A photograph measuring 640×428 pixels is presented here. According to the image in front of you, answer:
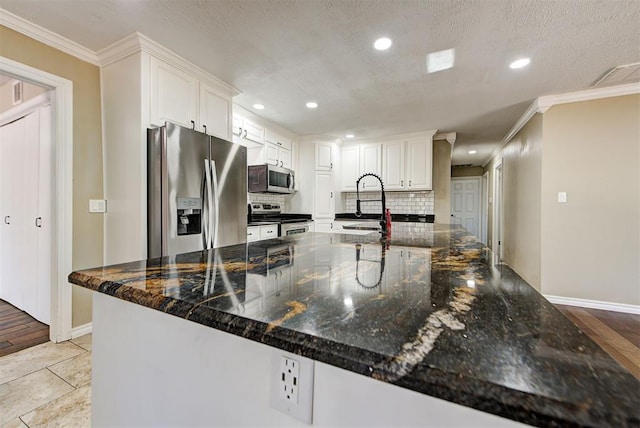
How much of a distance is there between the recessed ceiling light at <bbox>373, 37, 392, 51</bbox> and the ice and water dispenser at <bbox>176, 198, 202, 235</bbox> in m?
1.89

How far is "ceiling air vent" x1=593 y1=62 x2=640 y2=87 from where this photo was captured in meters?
2.41

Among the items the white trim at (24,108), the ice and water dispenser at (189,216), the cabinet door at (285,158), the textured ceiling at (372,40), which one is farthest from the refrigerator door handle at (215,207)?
the cabinet door at (285,158)

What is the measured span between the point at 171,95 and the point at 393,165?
3467 millimetres

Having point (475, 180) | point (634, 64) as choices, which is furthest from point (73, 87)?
point (475, 180)

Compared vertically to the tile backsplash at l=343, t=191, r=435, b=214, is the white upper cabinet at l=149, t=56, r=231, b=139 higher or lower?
higher

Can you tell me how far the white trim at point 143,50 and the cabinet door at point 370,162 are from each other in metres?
3.00

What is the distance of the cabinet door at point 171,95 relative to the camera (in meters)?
2.20

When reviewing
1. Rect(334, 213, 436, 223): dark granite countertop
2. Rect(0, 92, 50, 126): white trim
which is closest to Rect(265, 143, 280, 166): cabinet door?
Rect(334, 213, 436, 223): dark granite countertop

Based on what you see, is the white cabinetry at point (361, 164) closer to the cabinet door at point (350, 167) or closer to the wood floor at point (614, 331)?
the cabinet door at point (350, 167)

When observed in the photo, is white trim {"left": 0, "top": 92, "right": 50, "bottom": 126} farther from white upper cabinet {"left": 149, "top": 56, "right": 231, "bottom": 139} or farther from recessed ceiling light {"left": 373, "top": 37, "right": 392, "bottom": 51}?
recessed ceiling light {"left": 373, "top": 37, "right": 392, "bottom": 51}

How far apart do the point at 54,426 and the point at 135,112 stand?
2.01 metres

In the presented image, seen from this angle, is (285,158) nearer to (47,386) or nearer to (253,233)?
(253,233)

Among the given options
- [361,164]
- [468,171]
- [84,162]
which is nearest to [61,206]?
[84,162]

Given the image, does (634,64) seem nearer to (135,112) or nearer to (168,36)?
(168,36)
